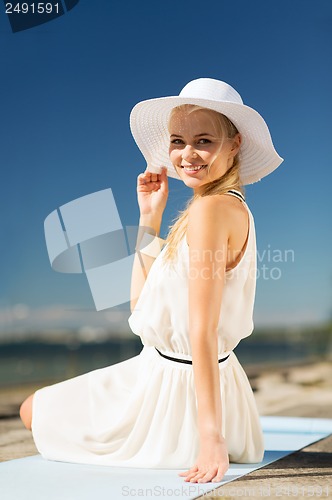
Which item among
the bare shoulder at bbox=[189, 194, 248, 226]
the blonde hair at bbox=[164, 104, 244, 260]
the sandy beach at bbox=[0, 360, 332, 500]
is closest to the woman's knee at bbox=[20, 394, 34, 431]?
the sandy beach at bbox=[0, 360, 332, 500]

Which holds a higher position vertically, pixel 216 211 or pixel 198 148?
pixel 198 148

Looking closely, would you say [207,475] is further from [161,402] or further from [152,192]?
[152,192]

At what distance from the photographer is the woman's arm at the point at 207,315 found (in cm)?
125

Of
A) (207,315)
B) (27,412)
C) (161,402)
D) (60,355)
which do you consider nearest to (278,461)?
(161,402)

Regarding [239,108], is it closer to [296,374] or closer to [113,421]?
[113,421]

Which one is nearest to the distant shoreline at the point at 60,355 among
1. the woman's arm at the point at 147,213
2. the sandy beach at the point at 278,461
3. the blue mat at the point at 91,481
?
the sandy beach at the point at 278,461

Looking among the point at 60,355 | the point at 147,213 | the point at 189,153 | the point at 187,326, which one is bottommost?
the point at 60,355

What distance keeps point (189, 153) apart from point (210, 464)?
59 centimetres

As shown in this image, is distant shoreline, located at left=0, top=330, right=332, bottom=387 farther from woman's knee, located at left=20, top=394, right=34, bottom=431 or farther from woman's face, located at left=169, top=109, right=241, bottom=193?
woman's face, located at left=169, top=109, right=241, bottom=193

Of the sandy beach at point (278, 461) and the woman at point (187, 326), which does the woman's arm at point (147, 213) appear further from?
the sandy beach at point (278, 461)

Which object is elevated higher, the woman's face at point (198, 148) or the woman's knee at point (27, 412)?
the woman's face at point (198, 148)

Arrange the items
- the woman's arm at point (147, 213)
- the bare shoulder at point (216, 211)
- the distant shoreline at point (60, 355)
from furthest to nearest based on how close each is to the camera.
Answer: the distant shoreline at point (60, 355) → the woman's arm at point (147, 213) → the bare shoulder at point (216, 211)

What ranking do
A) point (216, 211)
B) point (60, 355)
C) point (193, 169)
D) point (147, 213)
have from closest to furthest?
point (216, 211) < point (193, 169) < point (147, 213) < point (60, 355)

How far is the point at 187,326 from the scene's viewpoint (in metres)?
1.41
